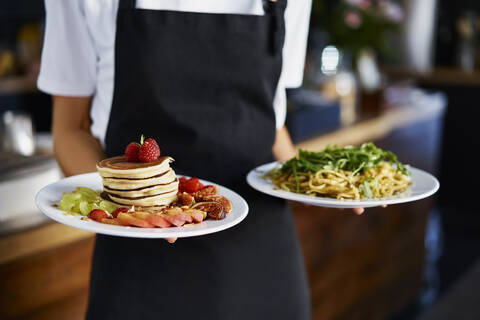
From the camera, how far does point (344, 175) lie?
127cm

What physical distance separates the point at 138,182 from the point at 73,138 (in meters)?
0.39

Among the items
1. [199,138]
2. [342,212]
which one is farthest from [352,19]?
[199,138]

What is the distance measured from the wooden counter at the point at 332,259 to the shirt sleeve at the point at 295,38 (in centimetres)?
75

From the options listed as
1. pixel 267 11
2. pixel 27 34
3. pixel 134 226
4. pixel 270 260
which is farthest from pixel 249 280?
pixel 27 34

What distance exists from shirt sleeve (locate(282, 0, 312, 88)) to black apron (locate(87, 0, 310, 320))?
108mm

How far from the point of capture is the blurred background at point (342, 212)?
155 cm

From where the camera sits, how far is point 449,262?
4203 millimetres

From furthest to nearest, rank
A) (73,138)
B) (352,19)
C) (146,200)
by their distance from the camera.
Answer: (352,19), (73,138), (146,200)

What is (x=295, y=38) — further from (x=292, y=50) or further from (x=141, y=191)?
(x=141, y=191)

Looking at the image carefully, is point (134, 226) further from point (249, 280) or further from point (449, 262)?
point (449, 262)

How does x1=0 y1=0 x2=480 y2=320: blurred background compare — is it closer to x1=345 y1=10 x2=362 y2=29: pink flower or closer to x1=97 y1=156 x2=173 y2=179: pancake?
x1=345 y1=10 x2=362 y2=29: pink flower

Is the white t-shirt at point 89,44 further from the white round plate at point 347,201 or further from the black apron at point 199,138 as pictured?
the white round plate at point 347,201

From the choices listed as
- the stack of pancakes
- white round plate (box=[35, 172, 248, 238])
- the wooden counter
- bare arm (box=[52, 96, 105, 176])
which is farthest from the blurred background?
the stack of pancakes

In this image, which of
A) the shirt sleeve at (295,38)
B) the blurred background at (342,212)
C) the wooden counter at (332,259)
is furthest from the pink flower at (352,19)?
the shirt sleeve at (295,38)
